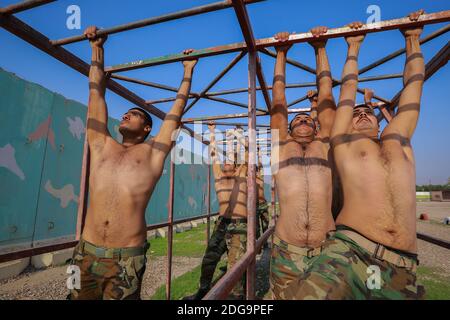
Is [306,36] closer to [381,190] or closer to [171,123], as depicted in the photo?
[381,190]

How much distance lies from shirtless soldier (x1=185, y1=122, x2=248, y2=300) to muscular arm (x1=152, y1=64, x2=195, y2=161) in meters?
2.34

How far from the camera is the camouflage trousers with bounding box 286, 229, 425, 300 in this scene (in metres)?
1.67

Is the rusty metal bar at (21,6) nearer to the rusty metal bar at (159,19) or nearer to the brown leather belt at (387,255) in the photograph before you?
the rusty metal bar at (159,19)

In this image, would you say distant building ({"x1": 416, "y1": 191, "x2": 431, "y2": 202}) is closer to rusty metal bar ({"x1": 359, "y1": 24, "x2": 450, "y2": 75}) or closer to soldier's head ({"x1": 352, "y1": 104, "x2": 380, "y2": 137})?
rusty metal bar ({"x1": 359, "y1": 24, "x2": 450, "y2": 75})

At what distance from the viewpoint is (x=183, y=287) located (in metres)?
4.97

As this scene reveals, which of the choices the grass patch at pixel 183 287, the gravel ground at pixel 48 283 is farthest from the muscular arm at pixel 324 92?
the gravel ground at pixel 48 283

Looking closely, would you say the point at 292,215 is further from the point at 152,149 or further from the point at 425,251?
the point at 425,251

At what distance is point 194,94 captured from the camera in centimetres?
392

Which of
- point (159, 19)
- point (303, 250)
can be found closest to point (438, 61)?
point (303, 250)

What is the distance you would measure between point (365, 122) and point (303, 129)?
2.45 ft

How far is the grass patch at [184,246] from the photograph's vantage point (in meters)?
7.90

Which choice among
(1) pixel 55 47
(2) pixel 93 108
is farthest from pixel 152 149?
(1) pixel 55 47

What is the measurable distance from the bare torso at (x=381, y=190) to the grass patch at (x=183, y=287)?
358 cm

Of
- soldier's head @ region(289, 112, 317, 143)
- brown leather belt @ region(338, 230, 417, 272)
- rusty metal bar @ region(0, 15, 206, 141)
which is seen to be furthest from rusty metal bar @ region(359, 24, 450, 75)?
rusty metal bar @ region(0, 15, 206, 141)
